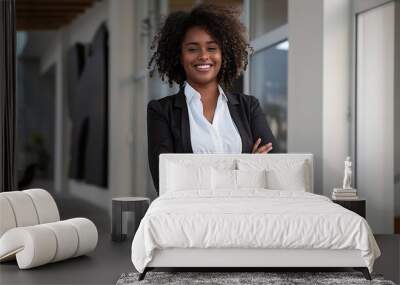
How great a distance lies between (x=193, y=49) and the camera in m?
5.99

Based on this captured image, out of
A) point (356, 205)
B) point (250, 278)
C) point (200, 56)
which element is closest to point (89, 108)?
point (200, 56)

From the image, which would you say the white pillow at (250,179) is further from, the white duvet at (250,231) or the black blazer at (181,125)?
the white duvet at (250,231)

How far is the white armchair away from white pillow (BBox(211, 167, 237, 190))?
105cm

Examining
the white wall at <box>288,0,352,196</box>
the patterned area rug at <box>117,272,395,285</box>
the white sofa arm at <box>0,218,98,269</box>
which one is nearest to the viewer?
the patterned area rug at <box>117,272,395,285</box>

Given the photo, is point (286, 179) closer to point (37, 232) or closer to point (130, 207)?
point (130, 207)

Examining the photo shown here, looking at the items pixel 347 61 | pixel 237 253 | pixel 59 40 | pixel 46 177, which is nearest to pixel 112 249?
pixel 237 253

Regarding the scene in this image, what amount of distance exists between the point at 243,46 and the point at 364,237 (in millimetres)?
2519

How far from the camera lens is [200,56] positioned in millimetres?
5980

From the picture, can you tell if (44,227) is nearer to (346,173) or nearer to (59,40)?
(346,173)

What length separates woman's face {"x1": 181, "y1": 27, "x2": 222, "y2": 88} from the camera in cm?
598

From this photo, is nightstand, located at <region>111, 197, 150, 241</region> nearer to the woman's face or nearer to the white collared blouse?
the white collared blouse

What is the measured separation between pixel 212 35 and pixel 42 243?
7.81 feet

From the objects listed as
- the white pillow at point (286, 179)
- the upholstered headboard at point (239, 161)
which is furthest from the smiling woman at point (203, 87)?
the white pillow at point (286, 179)

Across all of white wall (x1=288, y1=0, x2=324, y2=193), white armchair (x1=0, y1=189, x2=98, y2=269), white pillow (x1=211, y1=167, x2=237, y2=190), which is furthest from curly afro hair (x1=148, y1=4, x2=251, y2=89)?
white armchair (x1=0, y1=189, x2=98, y2=269)
